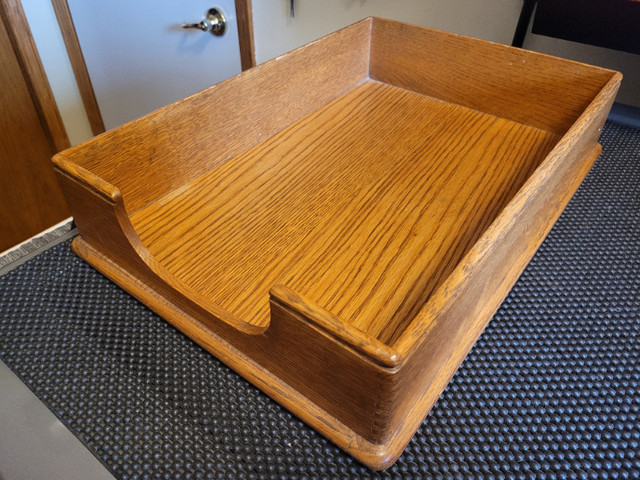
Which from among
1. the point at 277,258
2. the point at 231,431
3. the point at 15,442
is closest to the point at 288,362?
the point at 231,431

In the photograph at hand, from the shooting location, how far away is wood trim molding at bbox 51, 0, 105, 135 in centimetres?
206

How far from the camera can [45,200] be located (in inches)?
92.9

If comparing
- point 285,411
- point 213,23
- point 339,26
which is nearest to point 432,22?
point 339,26

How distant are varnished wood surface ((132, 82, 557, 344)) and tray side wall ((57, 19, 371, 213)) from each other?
28mm

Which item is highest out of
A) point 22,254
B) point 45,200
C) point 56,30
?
point 22,254

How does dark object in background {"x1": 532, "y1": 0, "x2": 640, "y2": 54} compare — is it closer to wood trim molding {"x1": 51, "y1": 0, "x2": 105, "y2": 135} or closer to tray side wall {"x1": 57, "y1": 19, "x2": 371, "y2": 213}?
tray side wall {"x1": 57, "y1": 19, "x2": 371, "y2": 213}

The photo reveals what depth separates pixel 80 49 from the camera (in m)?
2.20

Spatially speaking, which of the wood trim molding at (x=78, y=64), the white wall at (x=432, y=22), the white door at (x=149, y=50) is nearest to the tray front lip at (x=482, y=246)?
the white wall at (x=432, y=22)

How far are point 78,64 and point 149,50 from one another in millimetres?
376

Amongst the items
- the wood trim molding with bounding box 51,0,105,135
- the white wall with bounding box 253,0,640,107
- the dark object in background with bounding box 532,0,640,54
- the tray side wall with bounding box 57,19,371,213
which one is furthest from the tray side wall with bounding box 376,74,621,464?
the wood trim molding with bounding box 51,0,105,135

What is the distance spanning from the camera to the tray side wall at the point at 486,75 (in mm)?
994

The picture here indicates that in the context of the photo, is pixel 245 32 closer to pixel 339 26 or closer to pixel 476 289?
pixel 339 26

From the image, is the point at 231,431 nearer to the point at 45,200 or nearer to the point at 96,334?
the point at 96,334

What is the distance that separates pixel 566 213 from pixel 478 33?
0.93 meters
